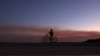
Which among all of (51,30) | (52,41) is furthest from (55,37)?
(51,30)

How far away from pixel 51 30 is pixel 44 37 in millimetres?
4085

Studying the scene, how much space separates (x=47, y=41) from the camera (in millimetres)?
35406

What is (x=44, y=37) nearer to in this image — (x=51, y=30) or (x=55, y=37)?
(x=55, y=37)

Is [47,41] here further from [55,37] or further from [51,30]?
[51,30]

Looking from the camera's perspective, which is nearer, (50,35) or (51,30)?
(51,30)

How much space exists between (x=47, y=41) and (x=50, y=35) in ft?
5.90

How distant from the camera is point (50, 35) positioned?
1330 inches

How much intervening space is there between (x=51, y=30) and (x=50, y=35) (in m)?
2.50

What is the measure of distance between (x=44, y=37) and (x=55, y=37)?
1348mm

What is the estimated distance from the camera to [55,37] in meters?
35.9

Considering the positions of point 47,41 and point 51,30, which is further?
point 47,41

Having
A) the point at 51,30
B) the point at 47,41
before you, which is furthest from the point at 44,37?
the point at 51,30

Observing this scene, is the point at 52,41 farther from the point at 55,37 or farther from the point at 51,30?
the point at 51,30

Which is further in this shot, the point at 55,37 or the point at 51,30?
the point at 55,37
